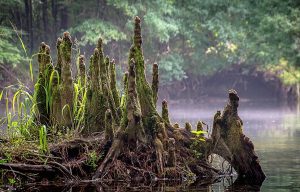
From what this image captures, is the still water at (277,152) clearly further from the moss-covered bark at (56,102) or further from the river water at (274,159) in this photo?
the moss-covered bark at (56,102)

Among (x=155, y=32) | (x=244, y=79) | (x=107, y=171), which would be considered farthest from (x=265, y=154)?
(x=244, y=79)

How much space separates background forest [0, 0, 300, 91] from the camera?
3619 centimetres

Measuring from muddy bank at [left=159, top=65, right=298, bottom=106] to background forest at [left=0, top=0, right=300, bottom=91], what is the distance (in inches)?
42.9

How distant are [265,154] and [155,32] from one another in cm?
3124

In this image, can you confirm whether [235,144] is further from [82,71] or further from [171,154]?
[82,71]

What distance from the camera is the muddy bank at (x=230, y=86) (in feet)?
184

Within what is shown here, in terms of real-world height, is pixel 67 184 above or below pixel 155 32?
below

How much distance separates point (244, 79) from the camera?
57.9 m

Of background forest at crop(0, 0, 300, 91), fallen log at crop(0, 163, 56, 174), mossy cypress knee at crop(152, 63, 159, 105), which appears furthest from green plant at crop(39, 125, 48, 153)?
background forest at crop(0, 0, 300, 91)

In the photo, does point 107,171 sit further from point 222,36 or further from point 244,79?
point 244,79

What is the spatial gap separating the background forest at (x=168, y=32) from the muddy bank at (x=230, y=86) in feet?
3.57

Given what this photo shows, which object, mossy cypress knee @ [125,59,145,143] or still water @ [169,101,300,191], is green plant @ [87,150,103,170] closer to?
mossy cypress knee @ [125,59,145,143]

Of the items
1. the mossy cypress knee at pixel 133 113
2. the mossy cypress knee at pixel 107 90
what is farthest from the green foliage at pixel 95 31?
the mossy cypress knee at pixel 133 113

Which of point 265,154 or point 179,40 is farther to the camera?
point 179,40
